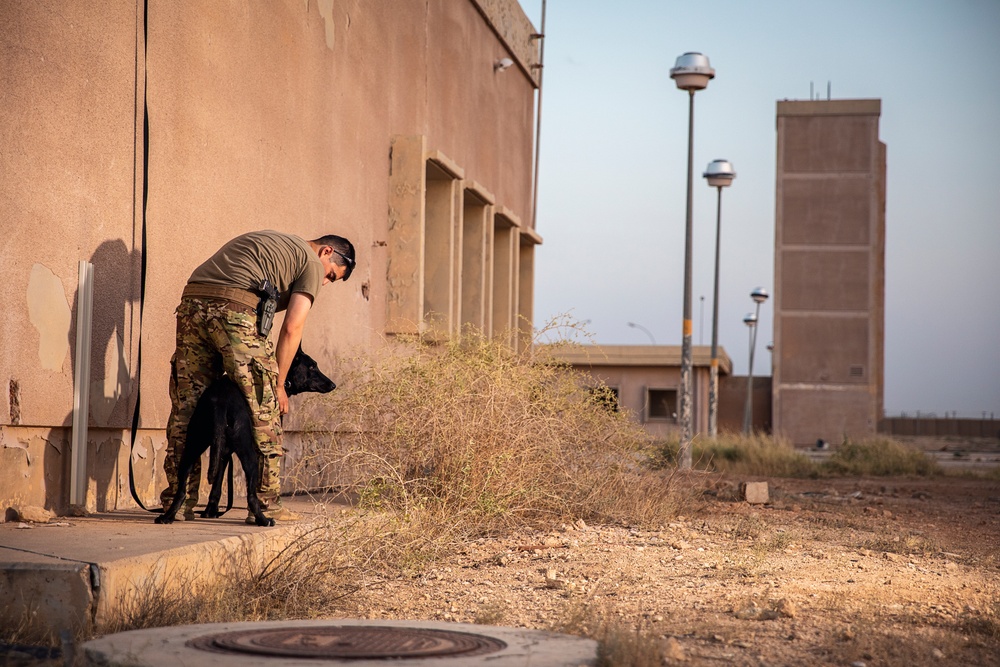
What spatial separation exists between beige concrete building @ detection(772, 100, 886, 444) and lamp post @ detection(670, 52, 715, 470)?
2996 cm

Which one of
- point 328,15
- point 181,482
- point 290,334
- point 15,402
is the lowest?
point 181,482

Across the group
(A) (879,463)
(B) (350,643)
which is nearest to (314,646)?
(B) (350,643)

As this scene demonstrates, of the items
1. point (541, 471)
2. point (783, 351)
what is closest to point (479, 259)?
point (541, 471)

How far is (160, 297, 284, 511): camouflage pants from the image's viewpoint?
5.94m

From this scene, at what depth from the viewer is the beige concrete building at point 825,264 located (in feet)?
151

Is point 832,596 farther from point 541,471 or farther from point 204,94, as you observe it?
point 204,94

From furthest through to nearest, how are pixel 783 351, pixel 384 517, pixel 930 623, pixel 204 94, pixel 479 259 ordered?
pixel 783 351 → pixel 479 259 → pixel 204 94 → pixel 384 517 → pixel 930 623

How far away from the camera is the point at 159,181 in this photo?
6.75 meters

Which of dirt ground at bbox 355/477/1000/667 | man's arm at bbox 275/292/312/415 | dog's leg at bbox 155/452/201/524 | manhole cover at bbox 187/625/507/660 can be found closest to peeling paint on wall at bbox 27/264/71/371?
dog's leg at bbox 155/452/201/524

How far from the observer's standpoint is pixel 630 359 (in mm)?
34531

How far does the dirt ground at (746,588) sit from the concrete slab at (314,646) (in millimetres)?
530

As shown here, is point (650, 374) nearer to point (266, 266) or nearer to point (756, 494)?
point (756, 494)

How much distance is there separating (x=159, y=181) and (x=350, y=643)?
3892 millimetres

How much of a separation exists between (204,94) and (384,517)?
2932 millimetres
